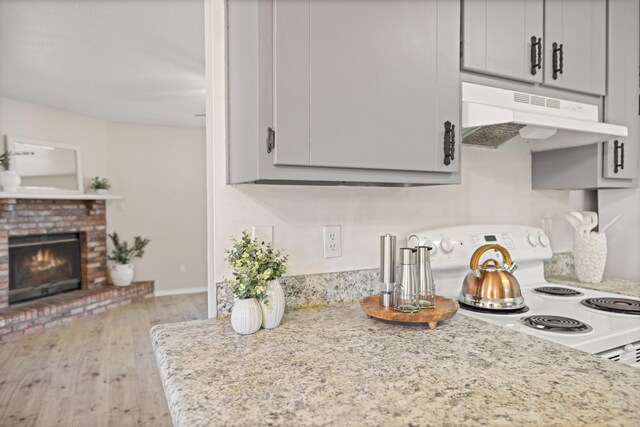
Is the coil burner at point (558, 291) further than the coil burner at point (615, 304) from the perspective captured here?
Yes

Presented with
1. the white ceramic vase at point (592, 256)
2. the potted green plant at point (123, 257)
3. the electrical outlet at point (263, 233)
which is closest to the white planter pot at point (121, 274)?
the potted green plant at point (123, 257)

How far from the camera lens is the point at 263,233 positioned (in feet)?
4.62

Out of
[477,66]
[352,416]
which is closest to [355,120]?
[477,66]

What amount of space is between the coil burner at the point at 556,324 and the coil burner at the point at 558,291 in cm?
40

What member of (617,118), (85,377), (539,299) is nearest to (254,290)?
(539,299)

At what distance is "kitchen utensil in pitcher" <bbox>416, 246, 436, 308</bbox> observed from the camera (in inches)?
51.5

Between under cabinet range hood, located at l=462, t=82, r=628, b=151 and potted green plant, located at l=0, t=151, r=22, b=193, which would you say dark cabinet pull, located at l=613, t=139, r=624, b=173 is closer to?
under cabinet range hood, located at l=462, t=82, r=628, b=151

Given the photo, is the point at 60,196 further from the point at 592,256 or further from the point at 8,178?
the point at 592,256

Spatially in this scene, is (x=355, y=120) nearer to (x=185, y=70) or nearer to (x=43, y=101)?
(x=185, y=70)

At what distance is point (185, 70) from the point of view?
379 centimetres

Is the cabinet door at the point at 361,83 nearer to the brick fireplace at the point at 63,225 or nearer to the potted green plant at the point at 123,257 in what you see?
the brick fireplace at the point at 63,225

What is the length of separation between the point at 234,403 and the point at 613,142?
2012 mm

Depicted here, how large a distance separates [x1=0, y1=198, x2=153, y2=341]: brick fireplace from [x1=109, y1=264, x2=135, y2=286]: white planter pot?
0.34 ft

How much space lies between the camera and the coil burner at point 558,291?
5.66ft
